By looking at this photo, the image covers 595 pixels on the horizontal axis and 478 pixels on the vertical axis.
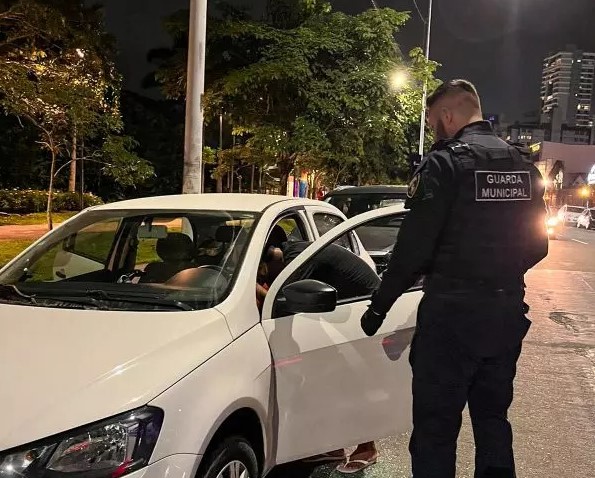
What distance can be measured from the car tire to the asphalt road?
109 centimetres

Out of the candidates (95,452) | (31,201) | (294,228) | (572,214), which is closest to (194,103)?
(294,228)

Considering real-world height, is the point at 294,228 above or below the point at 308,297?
above

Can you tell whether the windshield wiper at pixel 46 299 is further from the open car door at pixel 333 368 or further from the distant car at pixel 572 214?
the distant car at pixel 572 214

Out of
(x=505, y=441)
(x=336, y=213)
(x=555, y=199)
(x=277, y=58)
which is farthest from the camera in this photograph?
(x=555, y=199)

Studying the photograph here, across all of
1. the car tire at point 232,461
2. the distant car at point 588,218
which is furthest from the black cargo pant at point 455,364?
the distant car at point 588,218

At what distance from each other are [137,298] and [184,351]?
2.04 ft

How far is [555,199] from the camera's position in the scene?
95.1 meters

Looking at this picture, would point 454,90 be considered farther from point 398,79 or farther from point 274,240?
point 398,79

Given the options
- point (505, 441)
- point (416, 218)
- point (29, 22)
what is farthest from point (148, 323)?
point (29, 22)

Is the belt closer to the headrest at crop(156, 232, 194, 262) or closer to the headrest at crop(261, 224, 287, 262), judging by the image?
the headrest at crop(261, 224, 287, 262)

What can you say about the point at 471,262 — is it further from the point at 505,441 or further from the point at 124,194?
the point at 124,194

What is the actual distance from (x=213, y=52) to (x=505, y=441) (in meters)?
11.5

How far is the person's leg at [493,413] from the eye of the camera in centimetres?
273

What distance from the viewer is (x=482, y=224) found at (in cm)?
260
